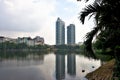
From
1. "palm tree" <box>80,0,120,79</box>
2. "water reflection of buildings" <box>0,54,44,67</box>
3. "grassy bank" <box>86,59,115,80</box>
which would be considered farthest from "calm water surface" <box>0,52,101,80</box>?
"palm tree" <box>80,0,120,79</box>

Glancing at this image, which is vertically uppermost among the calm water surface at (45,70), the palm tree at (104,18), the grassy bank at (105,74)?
the palm tree at (104,18)

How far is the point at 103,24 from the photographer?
5.86 meters

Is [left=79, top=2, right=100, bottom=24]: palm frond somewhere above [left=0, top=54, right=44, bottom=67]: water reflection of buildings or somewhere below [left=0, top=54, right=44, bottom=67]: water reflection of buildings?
above

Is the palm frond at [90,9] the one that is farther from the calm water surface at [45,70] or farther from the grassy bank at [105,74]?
the calm water surface at [45,70]

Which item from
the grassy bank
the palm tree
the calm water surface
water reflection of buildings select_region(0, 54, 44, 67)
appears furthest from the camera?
water reflection of buildings select_region(0, 54, 44, 67)

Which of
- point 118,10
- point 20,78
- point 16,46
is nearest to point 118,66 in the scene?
point 118,10

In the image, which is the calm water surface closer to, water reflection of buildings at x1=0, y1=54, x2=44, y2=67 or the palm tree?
water reflection of buildings at x1=0, y1=54, x2=44, y2=67

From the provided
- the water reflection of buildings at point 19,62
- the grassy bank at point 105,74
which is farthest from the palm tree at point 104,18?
the water reflection of buildings at point 19,62

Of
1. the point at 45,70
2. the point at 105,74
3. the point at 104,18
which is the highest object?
the point at 104,18

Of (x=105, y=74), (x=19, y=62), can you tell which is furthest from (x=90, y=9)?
(x=19, y=62)

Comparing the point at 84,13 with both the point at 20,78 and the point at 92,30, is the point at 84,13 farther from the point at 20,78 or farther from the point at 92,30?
the point at 20,78

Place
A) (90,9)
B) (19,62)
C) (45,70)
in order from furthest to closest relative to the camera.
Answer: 1. (19,62)
2. (45,70)
3. (90,9)

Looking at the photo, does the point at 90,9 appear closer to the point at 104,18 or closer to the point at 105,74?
the point at 104,18

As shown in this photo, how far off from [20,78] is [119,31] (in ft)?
92.0
